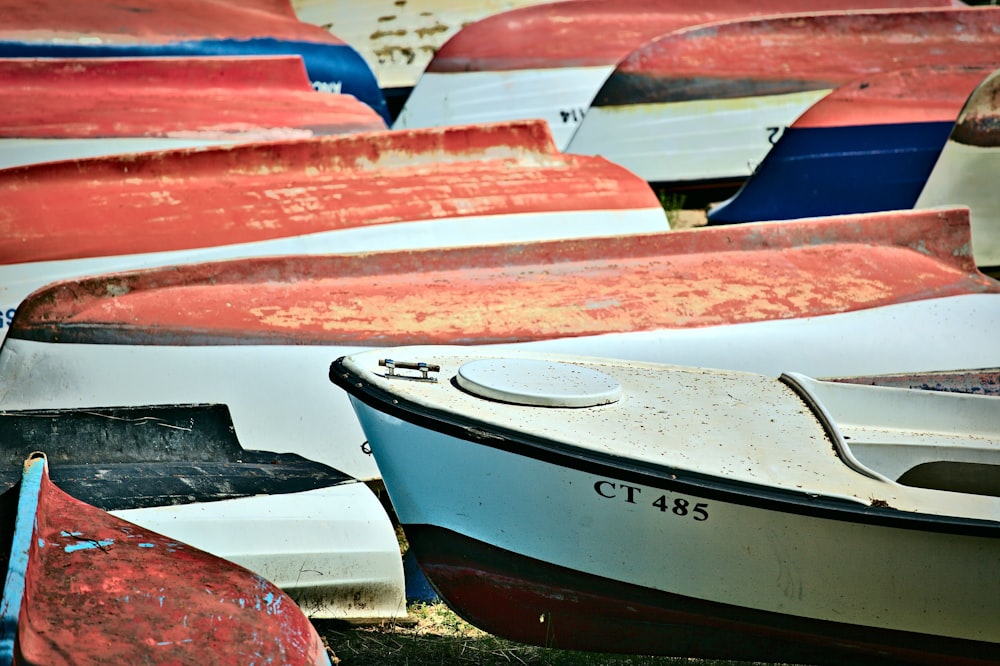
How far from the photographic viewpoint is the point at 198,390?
11.3ft

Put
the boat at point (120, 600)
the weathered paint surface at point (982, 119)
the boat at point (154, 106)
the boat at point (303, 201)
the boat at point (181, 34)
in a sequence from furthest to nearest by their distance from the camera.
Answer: the boat at point (181, 34)
the boat at point (154, 106)
the weathered paint surface at point (982, 119)
the boat at point (303, 201)
the boat at point (120, 600)

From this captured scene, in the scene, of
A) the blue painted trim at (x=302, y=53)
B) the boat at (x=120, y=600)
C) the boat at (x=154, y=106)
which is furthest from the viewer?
the blue painted trim at (x=302, y=53)

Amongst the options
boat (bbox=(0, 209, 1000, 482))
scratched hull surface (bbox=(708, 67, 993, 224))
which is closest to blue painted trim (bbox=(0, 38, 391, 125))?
scratched hull surface (bbox=(708, 67, 993, 224))

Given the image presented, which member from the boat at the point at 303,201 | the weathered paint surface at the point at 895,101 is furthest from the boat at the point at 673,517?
the weathered paint surface at the point at 895,101

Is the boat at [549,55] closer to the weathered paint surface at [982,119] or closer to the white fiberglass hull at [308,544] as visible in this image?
the weathered paint surface at [982,119]

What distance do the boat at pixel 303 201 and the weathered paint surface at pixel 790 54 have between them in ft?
6.45

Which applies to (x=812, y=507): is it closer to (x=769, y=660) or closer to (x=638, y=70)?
(x=769, y=660)

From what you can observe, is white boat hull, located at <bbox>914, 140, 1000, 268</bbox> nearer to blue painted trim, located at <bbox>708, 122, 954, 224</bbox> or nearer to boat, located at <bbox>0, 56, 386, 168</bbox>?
blue painted trim, located at <bbox>708, 122, 954, 224</bbox>

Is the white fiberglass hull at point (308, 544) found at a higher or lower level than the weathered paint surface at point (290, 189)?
lower

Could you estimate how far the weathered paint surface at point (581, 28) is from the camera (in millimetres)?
8359

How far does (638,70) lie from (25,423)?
5.04 m

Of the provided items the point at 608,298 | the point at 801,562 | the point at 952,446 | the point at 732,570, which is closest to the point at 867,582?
the point at 801,562

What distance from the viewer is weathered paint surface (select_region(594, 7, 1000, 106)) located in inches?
280

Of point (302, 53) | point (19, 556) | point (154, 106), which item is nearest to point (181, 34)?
point (302, 53)
